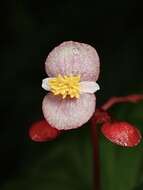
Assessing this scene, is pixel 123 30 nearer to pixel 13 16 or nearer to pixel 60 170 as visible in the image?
pixel 13 16

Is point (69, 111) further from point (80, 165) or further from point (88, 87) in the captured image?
point (80, 165)

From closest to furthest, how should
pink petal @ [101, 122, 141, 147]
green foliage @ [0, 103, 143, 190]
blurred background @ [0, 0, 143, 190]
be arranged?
pink petal @ [101, 122, 141, 147]
green foliage @ [0, 103, 143, 190]
blurred background @ [0, 0, 143, 190]

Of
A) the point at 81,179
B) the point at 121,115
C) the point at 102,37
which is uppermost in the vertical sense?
the point at 102,37

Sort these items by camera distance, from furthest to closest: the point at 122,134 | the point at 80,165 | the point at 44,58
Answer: the point at 44,58 < the point at 80,165 < the point at 122,134

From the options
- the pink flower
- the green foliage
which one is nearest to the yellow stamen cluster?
the pink flower

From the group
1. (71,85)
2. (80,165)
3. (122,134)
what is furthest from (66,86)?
(80,165)

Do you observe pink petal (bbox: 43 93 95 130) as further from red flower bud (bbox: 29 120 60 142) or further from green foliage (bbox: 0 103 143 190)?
green foliage (bbox: 0 103 143 190)

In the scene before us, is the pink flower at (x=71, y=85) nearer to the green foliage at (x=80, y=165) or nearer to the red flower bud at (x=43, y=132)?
the red flower bud at (x=43, y=132)

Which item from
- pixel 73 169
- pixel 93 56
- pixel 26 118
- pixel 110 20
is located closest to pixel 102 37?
pixel 110 20
